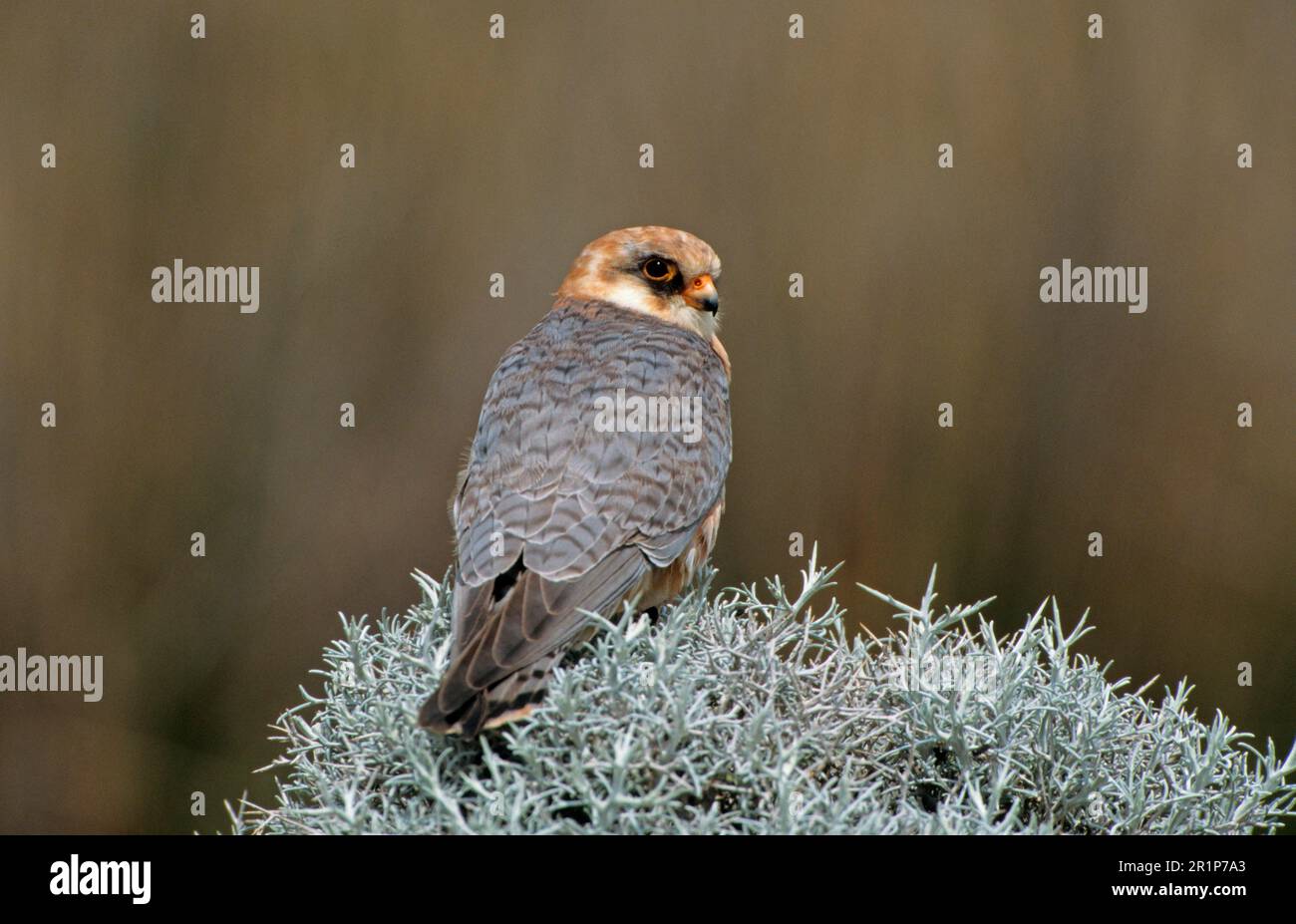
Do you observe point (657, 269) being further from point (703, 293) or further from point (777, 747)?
point (777, 747)

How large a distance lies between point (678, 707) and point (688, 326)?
5.01 ft

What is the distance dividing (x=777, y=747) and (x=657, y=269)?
5.00 ft

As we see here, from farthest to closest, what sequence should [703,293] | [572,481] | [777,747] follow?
[703,293]
[572,481]
[777,747]

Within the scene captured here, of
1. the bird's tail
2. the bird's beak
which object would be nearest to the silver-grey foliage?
the bird's tail

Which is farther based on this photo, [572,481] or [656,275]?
[656,275]

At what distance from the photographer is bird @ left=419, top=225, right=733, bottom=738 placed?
1.80 metres

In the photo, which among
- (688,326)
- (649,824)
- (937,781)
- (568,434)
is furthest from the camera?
(688,326)

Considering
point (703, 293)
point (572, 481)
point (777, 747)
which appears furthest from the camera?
point (703, 293)

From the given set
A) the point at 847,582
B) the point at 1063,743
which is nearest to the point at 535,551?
the point at 1063,743

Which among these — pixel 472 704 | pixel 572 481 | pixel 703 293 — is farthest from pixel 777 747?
pixel 703 293

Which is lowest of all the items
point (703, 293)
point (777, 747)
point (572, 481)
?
point (777, 747)

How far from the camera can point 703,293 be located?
2.82 meters

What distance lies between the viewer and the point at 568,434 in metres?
2.34

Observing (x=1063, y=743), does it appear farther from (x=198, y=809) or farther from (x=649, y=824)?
(x=198, y=809)
